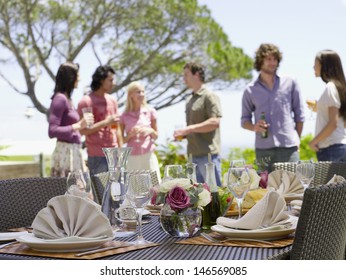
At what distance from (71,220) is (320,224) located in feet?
2.09

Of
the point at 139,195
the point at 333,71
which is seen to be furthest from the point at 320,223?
the point at 333,71

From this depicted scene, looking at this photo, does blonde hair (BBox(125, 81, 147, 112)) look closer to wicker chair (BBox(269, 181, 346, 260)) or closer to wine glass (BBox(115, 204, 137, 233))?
wine glass (BBox(115, 204, 137, 233))

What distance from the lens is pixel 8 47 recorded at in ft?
38.0

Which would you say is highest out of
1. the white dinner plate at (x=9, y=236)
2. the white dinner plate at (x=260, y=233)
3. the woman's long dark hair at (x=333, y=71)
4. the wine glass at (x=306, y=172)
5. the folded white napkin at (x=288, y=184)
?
the woman's long dark hair at (x=333, y=71)

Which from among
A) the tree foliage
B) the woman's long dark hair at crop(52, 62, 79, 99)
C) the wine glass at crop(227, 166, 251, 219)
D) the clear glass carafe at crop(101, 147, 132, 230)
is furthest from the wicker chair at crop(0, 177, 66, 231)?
the tree foliage

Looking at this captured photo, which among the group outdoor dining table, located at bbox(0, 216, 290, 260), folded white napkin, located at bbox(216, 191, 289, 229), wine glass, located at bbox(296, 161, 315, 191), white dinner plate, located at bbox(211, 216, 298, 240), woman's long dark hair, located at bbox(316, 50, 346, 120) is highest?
woman's long dark hair, located at bbox(316, 50, 346, 120)

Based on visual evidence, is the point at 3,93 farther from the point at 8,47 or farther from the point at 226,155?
the point at 226,155

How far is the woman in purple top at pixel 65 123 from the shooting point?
395 cm

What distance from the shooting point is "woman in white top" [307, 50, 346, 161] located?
3713mm

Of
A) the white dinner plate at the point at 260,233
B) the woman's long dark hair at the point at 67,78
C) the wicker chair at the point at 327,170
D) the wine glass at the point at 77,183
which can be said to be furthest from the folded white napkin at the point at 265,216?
the woman's long dark hair at the point at 67,78

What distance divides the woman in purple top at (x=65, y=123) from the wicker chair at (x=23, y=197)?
1598 mm

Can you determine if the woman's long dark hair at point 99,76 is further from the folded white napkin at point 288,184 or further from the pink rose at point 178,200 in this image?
the pink rose at point 178,200

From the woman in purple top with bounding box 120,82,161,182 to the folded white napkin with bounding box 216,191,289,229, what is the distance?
8.82 feet
